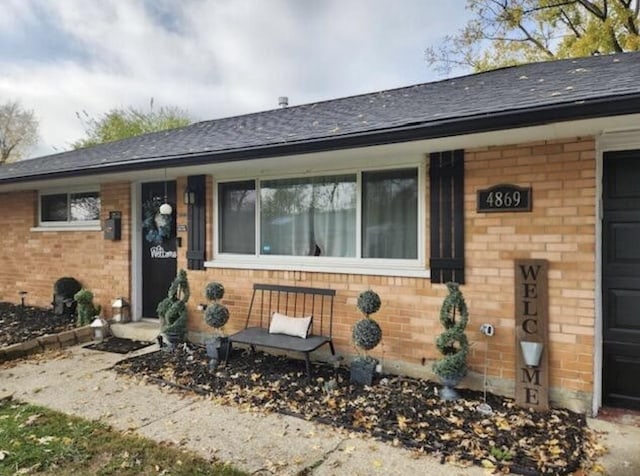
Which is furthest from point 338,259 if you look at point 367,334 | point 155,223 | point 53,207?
point 53,207

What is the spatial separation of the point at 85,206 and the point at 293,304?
16.1 feet

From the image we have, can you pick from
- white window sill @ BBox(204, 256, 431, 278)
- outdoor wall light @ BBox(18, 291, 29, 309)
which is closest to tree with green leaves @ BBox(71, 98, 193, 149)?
outdoor wall light @ BBox(18, 291, 29, 309)

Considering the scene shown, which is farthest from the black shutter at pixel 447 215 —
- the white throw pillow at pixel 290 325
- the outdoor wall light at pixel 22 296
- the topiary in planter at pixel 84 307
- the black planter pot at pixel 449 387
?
the outdoor wall light at pixel 22 296

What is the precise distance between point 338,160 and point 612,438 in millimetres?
3745

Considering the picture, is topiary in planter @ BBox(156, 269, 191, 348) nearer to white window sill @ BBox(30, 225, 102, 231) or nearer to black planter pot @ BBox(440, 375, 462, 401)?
white window sill @ BBox(30, 225, 102, 231)

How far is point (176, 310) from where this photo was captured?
5.73m

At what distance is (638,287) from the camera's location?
12.1ft

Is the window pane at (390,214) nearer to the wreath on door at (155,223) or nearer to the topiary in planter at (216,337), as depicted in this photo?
the topiary in planter at (216,337)

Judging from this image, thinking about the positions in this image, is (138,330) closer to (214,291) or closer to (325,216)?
(214,291)

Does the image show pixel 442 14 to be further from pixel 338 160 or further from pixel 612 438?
pixel 612 438

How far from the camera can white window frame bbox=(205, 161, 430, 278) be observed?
4.54 meters

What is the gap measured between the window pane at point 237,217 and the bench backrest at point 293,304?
708mm

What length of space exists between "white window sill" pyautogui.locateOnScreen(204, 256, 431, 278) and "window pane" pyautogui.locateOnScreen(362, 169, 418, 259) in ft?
0.49

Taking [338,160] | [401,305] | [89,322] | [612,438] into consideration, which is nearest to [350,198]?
[338,160]
